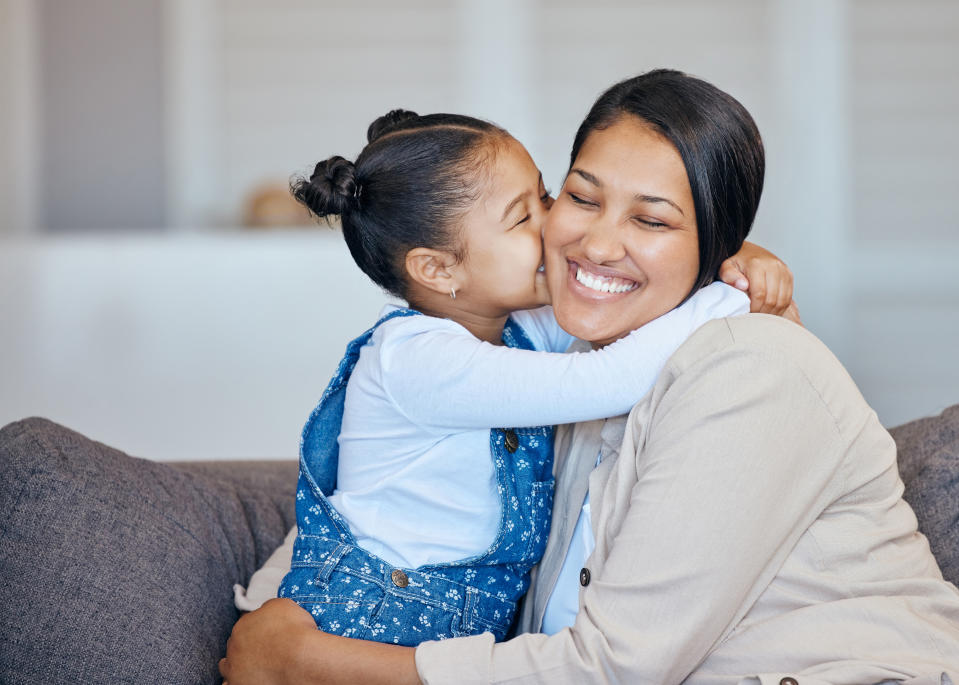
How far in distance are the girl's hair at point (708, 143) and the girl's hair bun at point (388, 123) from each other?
1.38 ft

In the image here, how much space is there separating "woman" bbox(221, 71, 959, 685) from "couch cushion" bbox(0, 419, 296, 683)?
0.51ft

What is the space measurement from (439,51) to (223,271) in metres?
1.50

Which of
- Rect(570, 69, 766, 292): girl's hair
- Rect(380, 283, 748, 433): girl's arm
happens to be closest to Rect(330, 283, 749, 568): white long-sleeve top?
Rect(380, 283, 748, 433): girl's arm

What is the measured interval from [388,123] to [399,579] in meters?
0.82

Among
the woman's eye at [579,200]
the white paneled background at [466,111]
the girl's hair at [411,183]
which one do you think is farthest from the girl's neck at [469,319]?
the white paneled background at [466,111]

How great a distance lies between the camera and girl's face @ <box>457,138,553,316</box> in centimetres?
176

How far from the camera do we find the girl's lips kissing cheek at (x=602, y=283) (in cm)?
158

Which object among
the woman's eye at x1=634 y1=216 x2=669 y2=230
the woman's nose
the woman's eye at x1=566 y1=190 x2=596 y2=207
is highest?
the woman's eye at x1=566 y1=190 x2=596 y2=207

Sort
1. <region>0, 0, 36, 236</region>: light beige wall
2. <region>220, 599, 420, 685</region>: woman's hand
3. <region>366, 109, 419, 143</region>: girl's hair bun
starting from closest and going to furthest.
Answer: <region>220, 599, 420, 685</region>: woman's hand, <region>366, 109, 419, 143</region>: girl's hair bun, <region>0, 0, 36, 236</region>: light beige wall

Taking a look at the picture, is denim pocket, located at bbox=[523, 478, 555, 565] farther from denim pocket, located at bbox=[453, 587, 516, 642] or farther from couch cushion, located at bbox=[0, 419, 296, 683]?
couch cushion, located at bbox=[0, 419, 296, 683]

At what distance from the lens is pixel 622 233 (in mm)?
1546

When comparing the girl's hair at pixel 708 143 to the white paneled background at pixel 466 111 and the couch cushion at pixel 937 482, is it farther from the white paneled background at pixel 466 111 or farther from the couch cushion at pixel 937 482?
the white paneled background at pixel 466 111

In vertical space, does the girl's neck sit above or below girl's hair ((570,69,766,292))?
below

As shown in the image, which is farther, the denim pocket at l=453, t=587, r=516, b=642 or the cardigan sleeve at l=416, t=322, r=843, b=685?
the denim pocket at l=453, t=587, r=516, b=642
